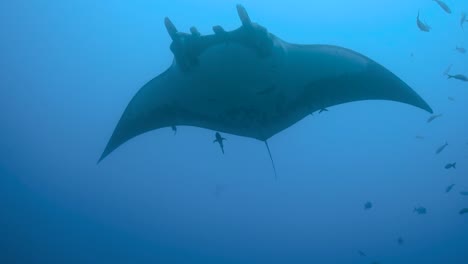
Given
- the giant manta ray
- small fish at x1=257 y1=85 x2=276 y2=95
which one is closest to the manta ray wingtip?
the giant manta ray

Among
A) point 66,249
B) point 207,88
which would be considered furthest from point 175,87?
point 66,249

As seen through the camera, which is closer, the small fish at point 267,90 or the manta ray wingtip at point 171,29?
the manta ray wingtip at point 171,29

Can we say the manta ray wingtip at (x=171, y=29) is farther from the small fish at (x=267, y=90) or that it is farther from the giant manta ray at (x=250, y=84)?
the small fish at (x=267, y=90)

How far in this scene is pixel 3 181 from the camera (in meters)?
43.6

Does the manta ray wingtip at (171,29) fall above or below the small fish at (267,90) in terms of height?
above

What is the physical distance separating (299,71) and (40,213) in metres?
52.2

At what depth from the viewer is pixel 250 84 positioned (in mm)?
4680

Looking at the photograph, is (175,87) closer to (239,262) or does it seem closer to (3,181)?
(3,181)

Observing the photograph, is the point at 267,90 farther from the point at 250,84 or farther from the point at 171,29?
the point at 171,29

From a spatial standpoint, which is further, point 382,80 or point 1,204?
point 1,204

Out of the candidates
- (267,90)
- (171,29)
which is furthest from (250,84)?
(171,29)

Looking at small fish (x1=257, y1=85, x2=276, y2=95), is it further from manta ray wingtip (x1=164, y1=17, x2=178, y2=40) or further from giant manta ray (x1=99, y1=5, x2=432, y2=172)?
manta ray wingtip (x1=164, y1=17, x2=178, y2=40)

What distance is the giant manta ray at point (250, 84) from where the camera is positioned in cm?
435

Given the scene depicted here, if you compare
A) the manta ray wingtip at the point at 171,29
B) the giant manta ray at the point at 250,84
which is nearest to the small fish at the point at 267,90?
the giant manta ray at the point at 250,84
